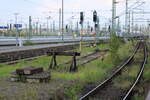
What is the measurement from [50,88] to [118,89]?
2.87 m

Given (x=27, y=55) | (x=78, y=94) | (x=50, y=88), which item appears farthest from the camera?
(x=27, y=55)

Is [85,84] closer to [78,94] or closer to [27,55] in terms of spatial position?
[78,94]

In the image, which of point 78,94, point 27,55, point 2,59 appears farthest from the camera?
point 27,55

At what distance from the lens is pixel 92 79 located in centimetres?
1452

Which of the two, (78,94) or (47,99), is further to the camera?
(78,94)

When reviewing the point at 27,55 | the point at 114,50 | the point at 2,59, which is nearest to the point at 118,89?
the point at 114,50

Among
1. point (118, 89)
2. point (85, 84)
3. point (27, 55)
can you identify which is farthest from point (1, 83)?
point (27, 55)

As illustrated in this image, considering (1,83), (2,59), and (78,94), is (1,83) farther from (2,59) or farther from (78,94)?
(2,59)

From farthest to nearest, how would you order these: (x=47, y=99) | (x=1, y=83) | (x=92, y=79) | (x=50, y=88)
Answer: (x=92, y=79) < (x=1, y=83) < (x=50, y=88) < (x=47, y=99)

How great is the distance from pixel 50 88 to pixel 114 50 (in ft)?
37.0

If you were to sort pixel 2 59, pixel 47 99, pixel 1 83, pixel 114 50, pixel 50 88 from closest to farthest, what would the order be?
pixel 47 99, pixel 50 88, pixel 1 83, pixel 114 50, pixel 2 59

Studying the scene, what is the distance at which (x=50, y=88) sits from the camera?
39.1ft

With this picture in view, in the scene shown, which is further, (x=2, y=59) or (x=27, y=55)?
(x=27, y=55)

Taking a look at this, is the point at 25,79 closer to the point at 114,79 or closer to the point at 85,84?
the point at 85,84
